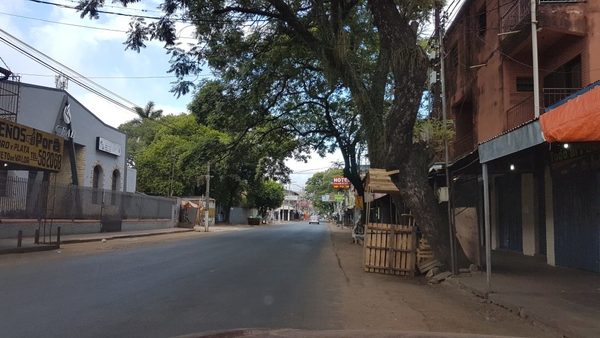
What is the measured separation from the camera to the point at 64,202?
2662 cm

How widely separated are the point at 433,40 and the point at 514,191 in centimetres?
626

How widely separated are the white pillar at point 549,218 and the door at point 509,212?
3.01 m

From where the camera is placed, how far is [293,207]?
149000 millimetres

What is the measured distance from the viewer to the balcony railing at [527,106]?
56.0 feet

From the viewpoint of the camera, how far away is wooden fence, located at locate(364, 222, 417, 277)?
1380 centimetres

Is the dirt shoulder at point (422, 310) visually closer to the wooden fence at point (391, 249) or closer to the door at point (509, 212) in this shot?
the wooden fence at point (391, 249)

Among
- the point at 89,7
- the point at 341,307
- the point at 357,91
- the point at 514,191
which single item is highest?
the point at 89,7

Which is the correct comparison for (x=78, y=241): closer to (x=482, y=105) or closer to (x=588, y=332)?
(x=482, y=105)

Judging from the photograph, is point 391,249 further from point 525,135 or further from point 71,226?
point 71,226

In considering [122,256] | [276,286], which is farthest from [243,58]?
[276,286]

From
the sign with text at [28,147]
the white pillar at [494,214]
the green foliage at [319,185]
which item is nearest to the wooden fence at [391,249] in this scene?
the white pillar at [494,214]

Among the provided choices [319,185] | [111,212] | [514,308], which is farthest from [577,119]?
[319,185]

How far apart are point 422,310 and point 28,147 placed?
14.1 meters

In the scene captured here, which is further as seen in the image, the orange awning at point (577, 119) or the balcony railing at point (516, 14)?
the balcony railing at point (516, 14)
